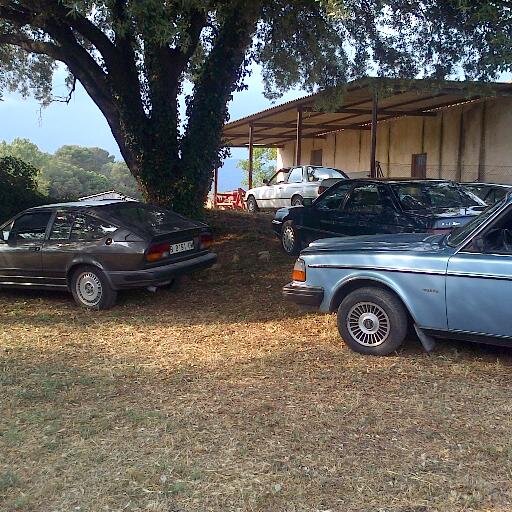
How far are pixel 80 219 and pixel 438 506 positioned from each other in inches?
249

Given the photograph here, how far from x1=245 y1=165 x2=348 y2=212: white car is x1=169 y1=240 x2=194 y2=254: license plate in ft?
29.0

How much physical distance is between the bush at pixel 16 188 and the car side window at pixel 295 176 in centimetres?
754

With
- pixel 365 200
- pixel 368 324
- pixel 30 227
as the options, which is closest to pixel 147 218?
pixel 30 227

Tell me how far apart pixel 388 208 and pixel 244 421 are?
541 cm

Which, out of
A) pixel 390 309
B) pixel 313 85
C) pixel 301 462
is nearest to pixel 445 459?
pixel 301 462

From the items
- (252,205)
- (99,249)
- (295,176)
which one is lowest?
(99,249)

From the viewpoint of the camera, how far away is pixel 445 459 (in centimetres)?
397

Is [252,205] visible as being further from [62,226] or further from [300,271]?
[300,271]

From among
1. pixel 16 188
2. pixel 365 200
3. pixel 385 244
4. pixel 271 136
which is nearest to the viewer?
pixel 385 244

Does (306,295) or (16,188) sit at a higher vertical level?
(16,188)

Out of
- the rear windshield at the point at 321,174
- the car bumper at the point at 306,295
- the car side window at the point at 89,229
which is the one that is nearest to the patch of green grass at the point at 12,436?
the car bumper at the point at 306,295

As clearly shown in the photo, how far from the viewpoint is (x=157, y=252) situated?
8.19 metres

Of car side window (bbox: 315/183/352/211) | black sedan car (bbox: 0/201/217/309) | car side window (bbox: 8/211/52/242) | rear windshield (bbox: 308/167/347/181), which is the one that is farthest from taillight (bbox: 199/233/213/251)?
rear windshield (bbox: 308/167/347/181)

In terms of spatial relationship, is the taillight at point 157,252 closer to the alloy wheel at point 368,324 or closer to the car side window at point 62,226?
the car side window at point 62,226
